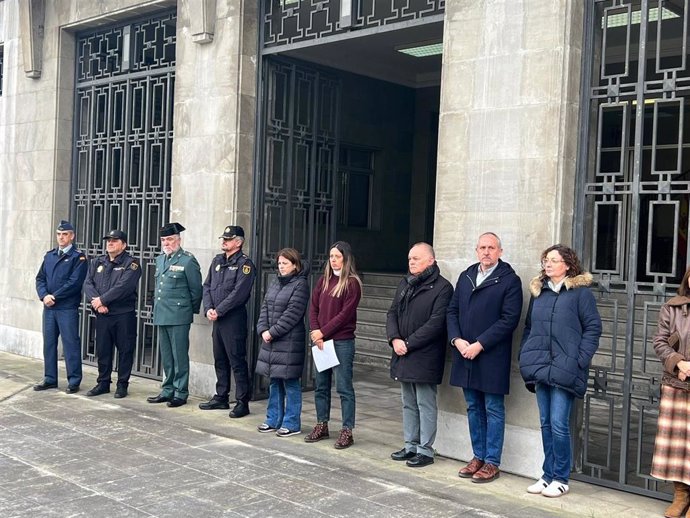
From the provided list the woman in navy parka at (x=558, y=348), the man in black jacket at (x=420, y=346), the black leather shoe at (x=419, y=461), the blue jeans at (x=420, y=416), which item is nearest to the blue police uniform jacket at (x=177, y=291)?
the man in black jacket at (x=420, y=346)

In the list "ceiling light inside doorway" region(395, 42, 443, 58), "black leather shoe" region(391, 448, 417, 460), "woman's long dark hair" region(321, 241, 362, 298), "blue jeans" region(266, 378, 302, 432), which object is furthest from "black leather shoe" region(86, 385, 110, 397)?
"ceiling light inside doorway" region(395, 42, 443, 58)

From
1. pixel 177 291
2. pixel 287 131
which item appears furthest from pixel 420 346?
pixel 287 131

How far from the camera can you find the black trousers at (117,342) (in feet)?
29.4

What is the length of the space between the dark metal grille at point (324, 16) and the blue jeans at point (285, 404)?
3466mm

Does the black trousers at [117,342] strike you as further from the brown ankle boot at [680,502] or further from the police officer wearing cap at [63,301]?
the brown ankle boot at [680,502]

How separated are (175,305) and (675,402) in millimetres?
5137

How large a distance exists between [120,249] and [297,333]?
8.80 ft

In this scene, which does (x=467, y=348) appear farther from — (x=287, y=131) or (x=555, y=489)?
(x=287, y=131)

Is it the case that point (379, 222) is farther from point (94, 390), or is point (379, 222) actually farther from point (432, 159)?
point (94, 390)

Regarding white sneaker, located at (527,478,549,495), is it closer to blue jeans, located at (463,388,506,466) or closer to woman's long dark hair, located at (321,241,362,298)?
blue jeans, located at (463,388,506,466)

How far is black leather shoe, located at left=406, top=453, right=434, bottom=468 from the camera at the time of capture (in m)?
6.49

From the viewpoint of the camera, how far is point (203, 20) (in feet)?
29.4

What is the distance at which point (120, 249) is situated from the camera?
902 centimetres

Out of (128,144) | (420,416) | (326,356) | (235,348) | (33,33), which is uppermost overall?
(33,33)
